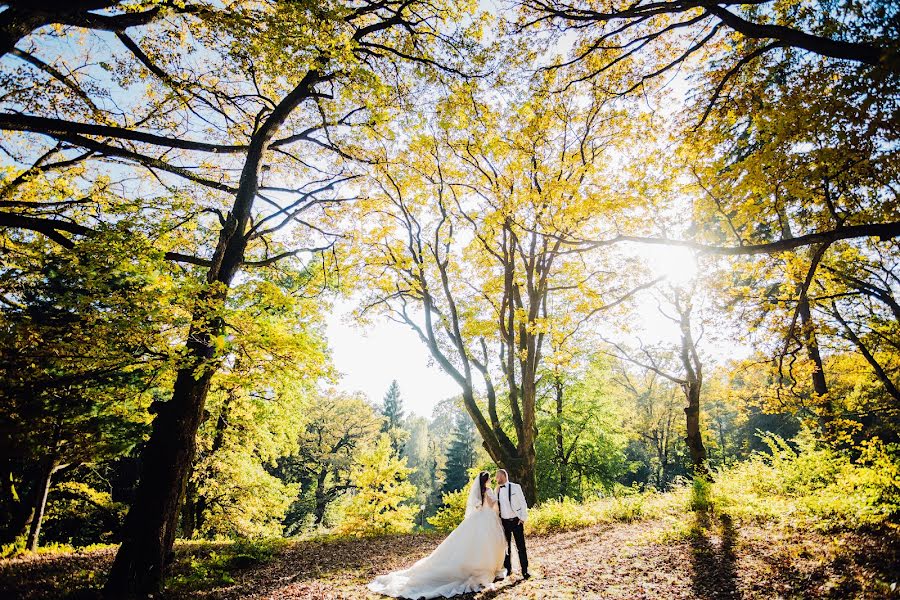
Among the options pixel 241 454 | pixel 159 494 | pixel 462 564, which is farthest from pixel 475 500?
pixel 241 454

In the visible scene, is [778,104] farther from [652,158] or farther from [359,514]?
[359,514]

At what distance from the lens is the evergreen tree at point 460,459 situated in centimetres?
4372

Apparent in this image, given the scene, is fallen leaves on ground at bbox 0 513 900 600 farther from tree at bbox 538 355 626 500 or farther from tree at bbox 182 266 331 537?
tree at bbox 538 355 626 500

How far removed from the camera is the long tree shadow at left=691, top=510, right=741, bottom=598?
15.3 feet

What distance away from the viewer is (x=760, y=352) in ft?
31.7

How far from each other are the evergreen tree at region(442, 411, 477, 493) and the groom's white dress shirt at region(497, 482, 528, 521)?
36.9 m

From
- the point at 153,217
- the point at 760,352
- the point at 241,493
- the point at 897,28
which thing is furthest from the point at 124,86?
the point at 241,493

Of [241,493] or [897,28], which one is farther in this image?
[241,493]

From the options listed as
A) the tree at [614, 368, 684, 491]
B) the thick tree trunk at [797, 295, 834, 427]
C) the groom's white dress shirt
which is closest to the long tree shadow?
the groom's white dress shirt

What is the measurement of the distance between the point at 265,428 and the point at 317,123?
13.7 meters

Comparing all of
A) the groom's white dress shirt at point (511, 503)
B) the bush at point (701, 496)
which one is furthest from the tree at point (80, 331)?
the bush at point (701, 496)

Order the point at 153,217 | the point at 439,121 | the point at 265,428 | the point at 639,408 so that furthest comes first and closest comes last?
the point at 639,408 < the point at 265,428 < the point at 439,121 < the point at 153,217

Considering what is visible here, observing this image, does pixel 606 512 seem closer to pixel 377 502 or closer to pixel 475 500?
pixel 475 500

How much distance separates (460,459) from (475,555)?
140 ft
